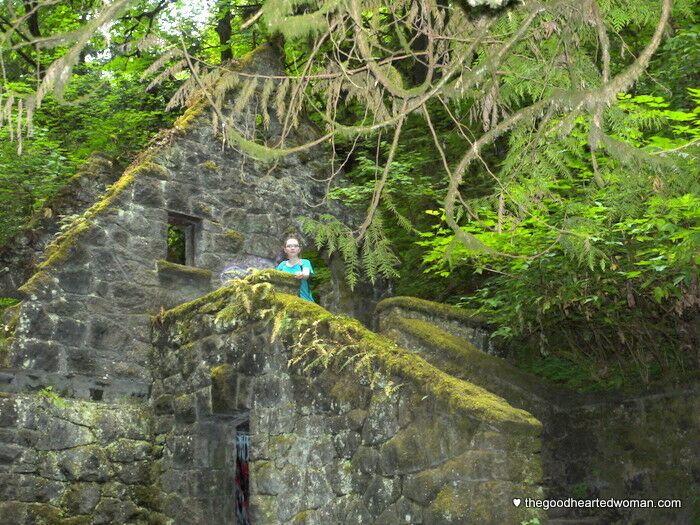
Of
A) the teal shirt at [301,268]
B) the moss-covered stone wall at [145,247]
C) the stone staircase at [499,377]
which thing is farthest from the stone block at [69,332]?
the stone staircase at [499,377]

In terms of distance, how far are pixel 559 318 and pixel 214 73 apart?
18.0ft

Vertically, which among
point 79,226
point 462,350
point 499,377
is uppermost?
point 79,226

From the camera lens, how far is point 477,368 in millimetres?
8539

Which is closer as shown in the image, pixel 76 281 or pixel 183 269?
pixel 76 281

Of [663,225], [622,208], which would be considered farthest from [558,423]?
[622,208]

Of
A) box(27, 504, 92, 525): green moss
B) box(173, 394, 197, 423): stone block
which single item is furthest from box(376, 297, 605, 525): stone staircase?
box(27, 504, 92, 525): green moss

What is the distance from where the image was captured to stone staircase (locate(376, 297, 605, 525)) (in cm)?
847

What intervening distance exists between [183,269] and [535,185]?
5.12m

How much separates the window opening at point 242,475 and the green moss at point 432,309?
193 centimetres

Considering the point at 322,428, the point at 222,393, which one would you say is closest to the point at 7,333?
the point at 222,393

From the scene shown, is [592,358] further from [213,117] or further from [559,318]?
[213,117]

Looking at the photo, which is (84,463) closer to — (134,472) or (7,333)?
(134,472)

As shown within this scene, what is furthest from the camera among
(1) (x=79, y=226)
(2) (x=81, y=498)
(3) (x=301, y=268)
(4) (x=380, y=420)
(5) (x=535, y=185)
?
(1) (x=79, y=226)

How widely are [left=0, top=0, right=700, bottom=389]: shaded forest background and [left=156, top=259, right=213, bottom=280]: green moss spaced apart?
146 centimetres
